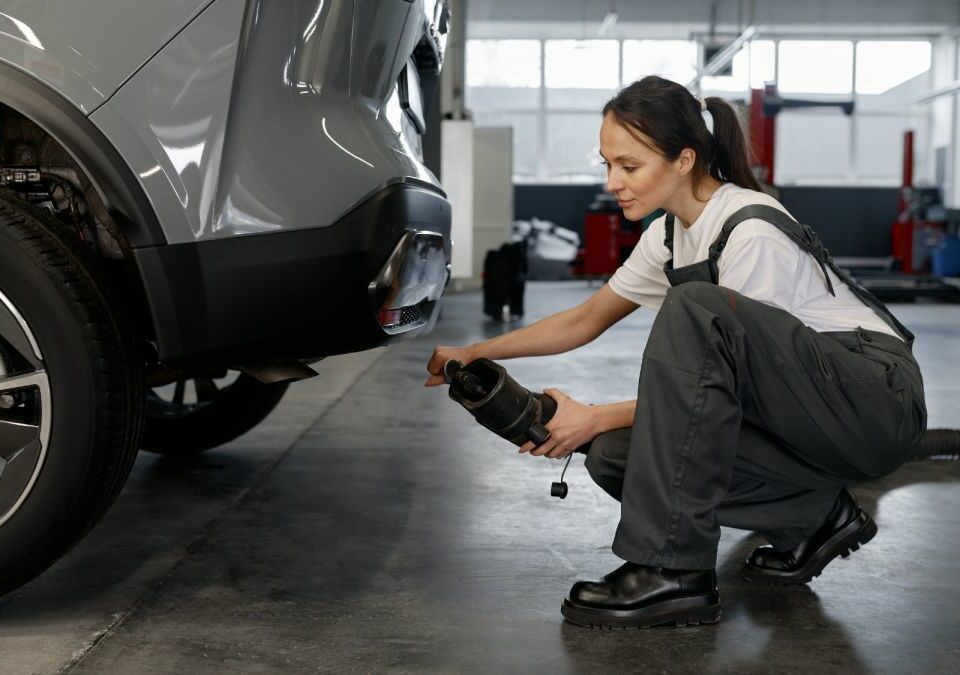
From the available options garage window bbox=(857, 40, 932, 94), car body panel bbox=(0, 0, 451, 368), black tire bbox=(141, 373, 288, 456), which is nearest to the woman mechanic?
car body panel bbox=(0, 0, 451, 368)

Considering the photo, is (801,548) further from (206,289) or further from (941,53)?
(941,53)

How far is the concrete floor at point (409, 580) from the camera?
1.69 m

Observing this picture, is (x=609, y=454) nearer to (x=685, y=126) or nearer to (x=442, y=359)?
(x=442, y=359)

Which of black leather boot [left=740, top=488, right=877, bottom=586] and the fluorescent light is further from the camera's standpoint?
the fluorescent light

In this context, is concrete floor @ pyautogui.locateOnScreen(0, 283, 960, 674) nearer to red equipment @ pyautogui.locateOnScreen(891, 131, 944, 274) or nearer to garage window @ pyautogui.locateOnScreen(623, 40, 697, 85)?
red equipment @ pyautogui.locateOnScreen(891, 131, 944, 274)

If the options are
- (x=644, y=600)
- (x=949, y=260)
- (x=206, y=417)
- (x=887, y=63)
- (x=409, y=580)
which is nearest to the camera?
(x=644, y=600)

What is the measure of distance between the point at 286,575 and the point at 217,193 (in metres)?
0.78

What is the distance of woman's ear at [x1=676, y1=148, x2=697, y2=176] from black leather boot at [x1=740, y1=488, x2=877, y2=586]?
72 centimetres

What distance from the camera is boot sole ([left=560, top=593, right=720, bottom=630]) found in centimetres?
182

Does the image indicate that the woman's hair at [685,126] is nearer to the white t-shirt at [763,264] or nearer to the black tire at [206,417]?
the white t-shirt at [763,264]

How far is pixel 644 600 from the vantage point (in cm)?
181

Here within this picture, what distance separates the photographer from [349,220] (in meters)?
1.78

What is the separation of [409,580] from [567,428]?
459 mm

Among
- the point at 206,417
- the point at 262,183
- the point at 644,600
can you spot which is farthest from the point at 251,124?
the point at 206,417
